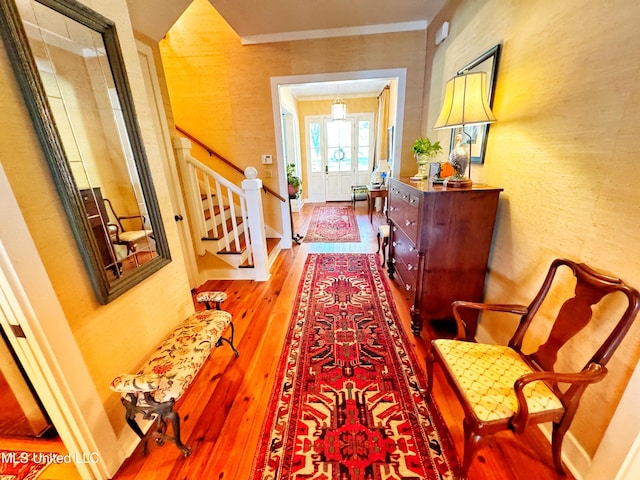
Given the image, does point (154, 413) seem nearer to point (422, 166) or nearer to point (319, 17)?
point (422, 166)

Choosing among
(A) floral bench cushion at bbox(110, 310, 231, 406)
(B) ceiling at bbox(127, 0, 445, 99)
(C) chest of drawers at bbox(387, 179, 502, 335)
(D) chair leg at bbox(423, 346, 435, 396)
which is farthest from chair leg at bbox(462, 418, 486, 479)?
(B) ceiling at bbox(127, 0, 445, 99)

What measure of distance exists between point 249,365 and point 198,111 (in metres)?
3.56

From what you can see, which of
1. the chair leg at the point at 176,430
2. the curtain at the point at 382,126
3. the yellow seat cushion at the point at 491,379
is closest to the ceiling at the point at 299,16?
the curtain at the point at 382,126

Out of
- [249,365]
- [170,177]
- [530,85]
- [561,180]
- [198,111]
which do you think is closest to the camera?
[561,180]

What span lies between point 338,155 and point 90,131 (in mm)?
6540

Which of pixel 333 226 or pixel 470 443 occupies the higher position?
pixel 470 443

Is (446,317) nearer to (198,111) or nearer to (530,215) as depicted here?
(530,215)

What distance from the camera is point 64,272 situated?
3.32ft

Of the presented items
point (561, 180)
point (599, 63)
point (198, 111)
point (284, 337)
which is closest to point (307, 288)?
point (284, 337)

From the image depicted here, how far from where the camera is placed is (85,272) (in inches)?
42.6

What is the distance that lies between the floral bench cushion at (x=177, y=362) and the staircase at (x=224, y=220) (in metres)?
1.31

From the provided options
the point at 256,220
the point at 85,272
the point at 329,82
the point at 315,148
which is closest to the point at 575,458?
the point at 85,272

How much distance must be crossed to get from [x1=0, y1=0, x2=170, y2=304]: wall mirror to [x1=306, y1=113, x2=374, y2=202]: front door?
6.18m

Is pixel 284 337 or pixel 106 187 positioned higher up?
pixel 106 187
